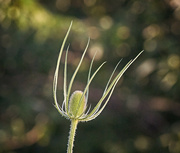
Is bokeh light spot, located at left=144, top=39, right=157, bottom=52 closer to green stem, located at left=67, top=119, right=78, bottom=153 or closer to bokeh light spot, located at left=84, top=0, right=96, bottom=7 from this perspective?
bokeh light spot, located at left=84, top=0, right=96, bottom=7

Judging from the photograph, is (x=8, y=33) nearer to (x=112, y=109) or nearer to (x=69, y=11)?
(x=69, y=11)

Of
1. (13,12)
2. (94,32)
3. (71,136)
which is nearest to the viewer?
(71,136)

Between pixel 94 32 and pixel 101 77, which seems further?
pixel 101 77

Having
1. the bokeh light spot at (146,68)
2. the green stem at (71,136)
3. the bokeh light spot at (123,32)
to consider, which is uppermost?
the bokeh light spot at (123,32)

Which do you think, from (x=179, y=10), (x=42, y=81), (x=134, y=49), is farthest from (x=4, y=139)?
(x=179, y=10)

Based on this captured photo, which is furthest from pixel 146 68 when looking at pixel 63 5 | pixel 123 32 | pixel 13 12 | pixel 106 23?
pixel 63 5

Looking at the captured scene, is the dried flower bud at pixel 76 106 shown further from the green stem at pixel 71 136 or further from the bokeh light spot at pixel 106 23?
the bokeh light spot at pixel 106 23

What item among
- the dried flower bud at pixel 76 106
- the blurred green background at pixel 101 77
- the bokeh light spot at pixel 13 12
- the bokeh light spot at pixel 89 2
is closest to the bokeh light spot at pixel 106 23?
the blurred green background at pixel 101 77

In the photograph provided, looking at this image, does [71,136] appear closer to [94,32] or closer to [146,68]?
[146,68]
